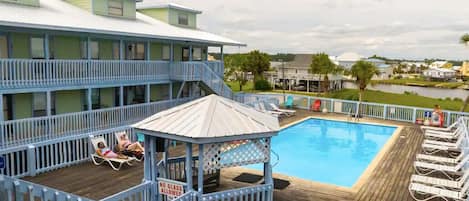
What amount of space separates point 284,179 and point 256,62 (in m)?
40.5

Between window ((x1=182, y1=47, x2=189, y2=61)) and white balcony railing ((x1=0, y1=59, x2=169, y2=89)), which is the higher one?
window ((x1=182, y1=47, x2=189, y2=61))

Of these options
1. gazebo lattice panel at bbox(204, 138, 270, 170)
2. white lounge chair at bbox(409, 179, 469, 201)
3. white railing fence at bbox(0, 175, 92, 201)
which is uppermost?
gazebo lattice panel at bbox(204, 138, 270, 170)

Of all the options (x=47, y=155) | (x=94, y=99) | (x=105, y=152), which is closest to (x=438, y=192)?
(x=105, y=152)

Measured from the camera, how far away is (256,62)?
51.0 meters

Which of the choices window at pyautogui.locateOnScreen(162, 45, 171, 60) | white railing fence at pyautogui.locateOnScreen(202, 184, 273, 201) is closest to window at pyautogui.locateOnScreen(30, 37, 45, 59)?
window at pyautogui.locateOnScreen(162, 45, 171, 60)

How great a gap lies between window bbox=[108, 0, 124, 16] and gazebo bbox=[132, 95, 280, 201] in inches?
488

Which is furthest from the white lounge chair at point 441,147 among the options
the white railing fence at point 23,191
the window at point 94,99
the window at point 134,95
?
the window at point 94,99

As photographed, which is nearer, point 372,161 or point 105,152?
point 105,152

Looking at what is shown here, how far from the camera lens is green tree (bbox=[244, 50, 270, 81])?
50.6 m

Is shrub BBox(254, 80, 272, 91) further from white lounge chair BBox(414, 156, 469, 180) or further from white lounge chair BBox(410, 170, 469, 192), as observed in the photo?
white lounge chair BBox(410, 170, 469, 192)

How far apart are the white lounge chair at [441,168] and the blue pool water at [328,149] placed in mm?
2070

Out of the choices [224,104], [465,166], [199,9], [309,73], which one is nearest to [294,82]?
[309,73]

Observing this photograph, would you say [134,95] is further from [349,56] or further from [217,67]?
[349,56]

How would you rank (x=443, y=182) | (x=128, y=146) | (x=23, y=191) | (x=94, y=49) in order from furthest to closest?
1. (x=94, y=49)
2. (x=128, y=146)
3. (x=443, y=182)
4. (x=23, y=191)
